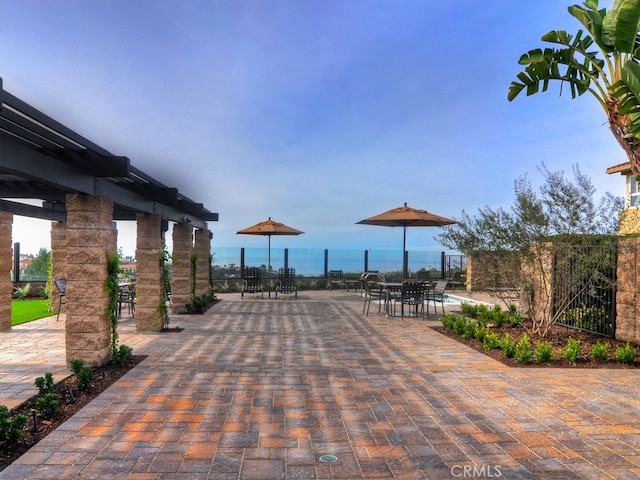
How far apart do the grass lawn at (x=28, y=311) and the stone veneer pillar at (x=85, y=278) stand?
5009 millimetres

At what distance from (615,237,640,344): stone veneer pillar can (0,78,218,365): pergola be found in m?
7.47

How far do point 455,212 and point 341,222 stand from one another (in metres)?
19.0

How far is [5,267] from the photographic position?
26.8ft

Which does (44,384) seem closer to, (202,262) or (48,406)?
(48,406)

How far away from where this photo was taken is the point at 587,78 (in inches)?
255

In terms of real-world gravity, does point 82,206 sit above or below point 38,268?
above

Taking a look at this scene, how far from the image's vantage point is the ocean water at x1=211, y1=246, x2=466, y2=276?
1828 centimetres

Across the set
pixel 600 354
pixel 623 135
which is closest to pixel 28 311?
pixel 600 354

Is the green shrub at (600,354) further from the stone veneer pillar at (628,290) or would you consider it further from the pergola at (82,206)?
the pergola at (82,206)

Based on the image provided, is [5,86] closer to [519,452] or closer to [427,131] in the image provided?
[519,452]

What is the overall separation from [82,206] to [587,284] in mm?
7512

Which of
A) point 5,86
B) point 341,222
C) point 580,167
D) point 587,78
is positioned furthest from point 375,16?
point 341,222

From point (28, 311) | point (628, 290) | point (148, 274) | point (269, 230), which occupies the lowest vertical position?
point (28, 311)

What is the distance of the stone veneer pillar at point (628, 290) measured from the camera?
253 inches
